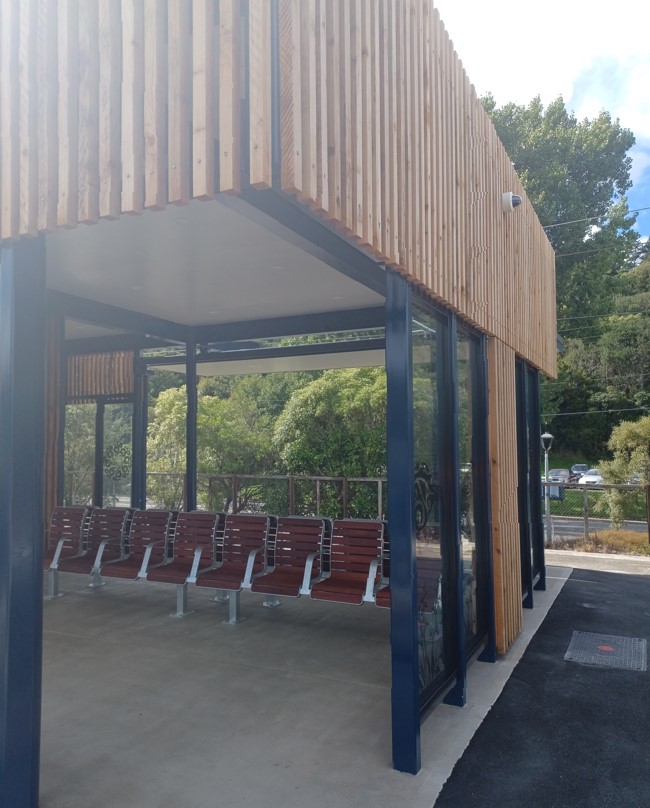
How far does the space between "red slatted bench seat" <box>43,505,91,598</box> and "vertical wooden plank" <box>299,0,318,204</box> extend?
5.72m

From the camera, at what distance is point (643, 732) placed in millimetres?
4082

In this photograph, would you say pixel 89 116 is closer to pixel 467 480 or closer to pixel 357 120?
pixel 357 120

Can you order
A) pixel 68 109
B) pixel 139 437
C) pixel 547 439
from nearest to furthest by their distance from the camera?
pixel 68 109
pixel 139 437
pixel 547 439

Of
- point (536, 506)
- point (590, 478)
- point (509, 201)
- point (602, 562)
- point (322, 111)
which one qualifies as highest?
point (509, 201)

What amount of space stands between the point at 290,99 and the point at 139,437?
309 inches

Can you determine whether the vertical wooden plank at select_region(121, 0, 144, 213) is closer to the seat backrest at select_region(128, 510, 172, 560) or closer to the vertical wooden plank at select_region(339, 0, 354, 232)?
the vertical wooden plank at select_region(339, 0, 354, 232)

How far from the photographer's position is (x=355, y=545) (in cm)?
596

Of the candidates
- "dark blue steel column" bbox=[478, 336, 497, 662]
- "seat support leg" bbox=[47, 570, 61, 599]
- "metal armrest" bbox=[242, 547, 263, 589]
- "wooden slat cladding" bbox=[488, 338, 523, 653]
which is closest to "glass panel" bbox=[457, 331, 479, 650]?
"dark blue steel column" bbox=[478, 336, 497, 662]

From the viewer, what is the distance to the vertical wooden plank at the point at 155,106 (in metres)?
2.67

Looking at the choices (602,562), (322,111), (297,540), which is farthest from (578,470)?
(322,111)

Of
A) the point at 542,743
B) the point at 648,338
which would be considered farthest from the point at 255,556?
the point at 648,338

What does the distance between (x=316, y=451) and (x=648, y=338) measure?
973 inches

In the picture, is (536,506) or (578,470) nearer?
(536,506)

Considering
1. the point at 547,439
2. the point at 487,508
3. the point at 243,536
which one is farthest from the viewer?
the point at 547,439
